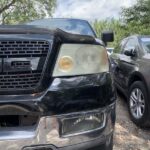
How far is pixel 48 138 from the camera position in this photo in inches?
101

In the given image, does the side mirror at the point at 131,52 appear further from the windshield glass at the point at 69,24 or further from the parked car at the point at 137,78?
the windshield glass at the point at 69,24

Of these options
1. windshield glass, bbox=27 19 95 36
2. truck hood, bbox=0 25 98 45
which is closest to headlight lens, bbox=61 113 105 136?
truck hood, bbox=0 25 98 45

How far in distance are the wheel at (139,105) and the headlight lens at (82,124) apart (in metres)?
2.79

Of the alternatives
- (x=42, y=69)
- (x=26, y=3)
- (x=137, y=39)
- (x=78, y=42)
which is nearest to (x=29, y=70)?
(x=42, y=69)

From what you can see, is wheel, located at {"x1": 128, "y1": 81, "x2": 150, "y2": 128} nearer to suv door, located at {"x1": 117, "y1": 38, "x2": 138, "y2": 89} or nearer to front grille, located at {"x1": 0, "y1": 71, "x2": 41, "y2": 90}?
suv door, located at {"x1": 117, "y1": 38, "x2": 138, "y2": 89}

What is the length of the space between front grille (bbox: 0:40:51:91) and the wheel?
307cm

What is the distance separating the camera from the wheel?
18.1ft

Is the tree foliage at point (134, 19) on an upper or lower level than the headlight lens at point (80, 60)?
lower

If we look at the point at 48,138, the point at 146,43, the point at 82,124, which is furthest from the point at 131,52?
the point at 48,138

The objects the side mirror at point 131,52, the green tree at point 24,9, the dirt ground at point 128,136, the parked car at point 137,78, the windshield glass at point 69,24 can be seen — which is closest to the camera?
the dirt ground at point 128,136

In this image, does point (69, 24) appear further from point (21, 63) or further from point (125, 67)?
point (21, 63)

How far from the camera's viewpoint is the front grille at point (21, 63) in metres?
2.66

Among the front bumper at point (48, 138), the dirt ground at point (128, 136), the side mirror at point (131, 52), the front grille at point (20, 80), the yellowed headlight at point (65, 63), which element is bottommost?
the dirt ground at point (128, 136)

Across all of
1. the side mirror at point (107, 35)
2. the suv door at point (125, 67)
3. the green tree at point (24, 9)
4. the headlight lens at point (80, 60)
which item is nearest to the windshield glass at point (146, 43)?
the suv door at point (125, 67)
